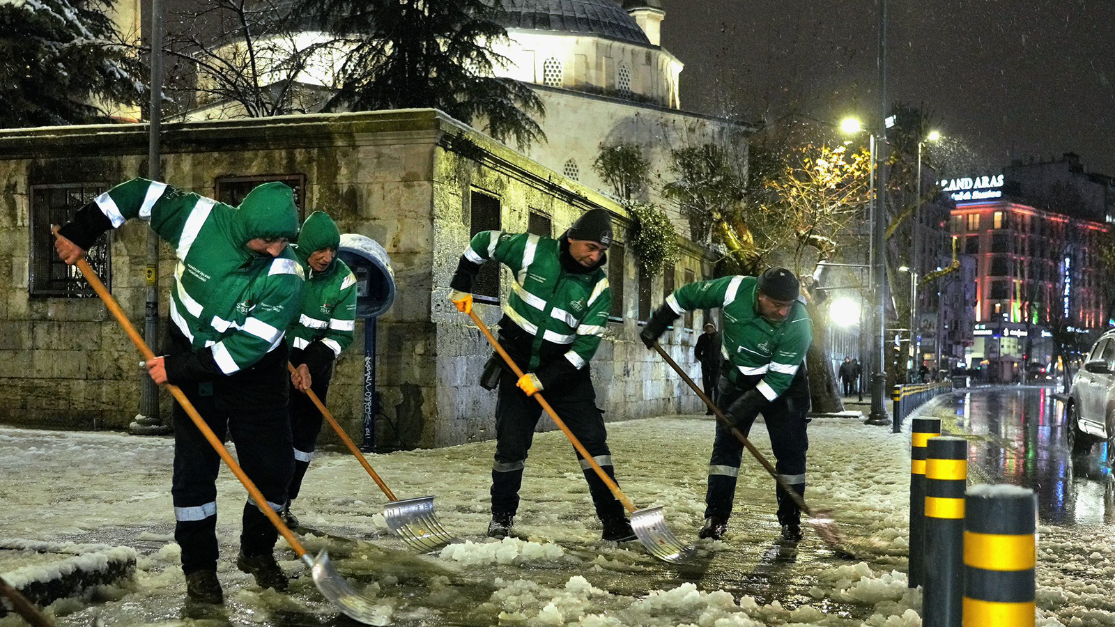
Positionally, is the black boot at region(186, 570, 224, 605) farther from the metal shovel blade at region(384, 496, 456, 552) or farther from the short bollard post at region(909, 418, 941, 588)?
the short bollard post at region(909, 418, 941, 588)

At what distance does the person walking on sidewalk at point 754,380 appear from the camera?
6938mm

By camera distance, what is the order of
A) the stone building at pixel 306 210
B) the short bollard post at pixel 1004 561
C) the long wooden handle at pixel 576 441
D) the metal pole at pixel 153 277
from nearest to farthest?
the short bollard post at pixel 1004 561
the long wooden handle at pixel 576 441
the stone building at pixel 306 210
the metal pole at pixel 153 277

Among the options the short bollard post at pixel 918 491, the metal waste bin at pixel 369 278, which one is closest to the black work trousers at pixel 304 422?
the metal waste bin at pixel 369 278

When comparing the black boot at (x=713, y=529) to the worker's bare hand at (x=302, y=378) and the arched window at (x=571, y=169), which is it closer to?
the worker's bare hand at (x=302, y=378)

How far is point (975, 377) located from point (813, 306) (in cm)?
7735

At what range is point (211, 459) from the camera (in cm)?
502

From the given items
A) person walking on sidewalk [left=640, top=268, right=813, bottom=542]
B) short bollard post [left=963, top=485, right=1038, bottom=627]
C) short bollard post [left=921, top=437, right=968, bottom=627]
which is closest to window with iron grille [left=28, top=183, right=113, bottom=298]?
person walking on sidewalk [left=640, top=268, right=813, bottom=542]

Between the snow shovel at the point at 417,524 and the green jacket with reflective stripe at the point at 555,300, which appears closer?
the snow shovel at the point at 417,524

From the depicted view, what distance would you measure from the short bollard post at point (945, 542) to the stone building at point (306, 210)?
897 centimetres

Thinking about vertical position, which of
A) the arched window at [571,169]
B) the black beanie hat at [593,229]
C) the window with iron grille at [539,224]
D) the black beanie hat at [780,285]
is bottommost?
the black beanie hat at [780,285]

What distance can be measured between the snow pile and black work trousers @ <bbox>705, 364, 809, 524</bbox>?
127 cm

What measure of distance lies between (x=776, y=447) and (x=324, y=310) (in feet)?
9.89

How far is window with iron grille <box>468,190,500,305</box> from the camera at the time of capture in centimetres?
1372

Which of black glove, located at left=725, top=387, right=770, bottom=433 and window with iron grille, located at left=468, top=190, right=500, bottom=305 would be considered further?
window with iron grille, located at left=468, top=190, right=500, bottom=305
